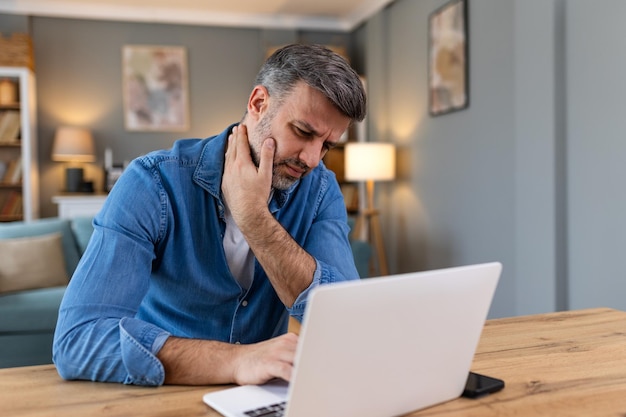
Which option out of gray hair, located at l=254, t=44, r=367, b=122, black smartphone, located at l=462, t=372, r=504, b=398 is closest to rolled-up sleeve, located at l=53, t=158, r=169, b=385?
gray hair, located at l=254, t=44, r=367, b=122

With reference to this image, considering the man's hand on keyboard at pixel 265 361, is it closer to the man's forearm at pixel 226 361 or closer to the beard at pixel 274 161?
the man's forearm at pixel 226 361

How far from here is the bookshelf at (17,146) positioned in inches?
194

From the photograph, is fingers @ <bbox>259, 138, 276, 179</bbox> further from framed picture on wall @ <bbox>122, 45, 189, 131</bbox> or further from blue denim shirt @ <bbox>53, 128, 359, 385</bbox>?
framed picture on wall @ <bbox>122, 45, 189, 131</bbox>

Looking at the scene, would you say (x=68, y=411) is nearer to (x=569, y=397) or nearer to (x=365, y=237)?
(x=569, y=397)

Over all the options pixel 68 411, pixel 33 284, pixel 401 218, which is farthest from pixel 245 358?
pixel 401 218

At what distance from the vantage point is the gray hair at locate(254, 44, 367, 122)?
1154 mm

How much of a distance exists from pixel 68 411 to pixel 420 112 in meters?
3.95

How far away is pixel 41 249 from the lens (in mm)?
3422

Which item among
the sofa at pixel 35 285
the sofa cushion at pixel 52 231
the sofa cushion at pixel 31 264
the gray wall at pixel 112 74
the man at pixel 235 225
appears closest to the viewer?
the man at pixel 235 225

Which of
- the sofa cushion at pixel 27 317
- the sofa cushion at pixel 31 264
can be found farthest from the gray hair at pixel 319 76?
the sofa cushion at pixel 31 264

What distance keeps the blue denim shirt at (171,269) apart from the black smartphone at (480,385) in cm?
39

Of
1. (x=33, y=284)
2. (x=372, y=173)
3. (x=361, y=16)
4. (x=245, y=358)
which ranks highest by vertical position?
(x=361, y=16)

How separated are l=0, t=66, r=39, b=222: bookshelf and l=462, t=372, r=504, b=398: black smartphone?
4899 millimetres

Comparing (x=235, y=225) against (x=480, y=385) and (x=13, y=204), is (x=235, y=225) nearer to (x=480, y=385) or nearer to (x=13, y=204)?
(x=480, y=385)
